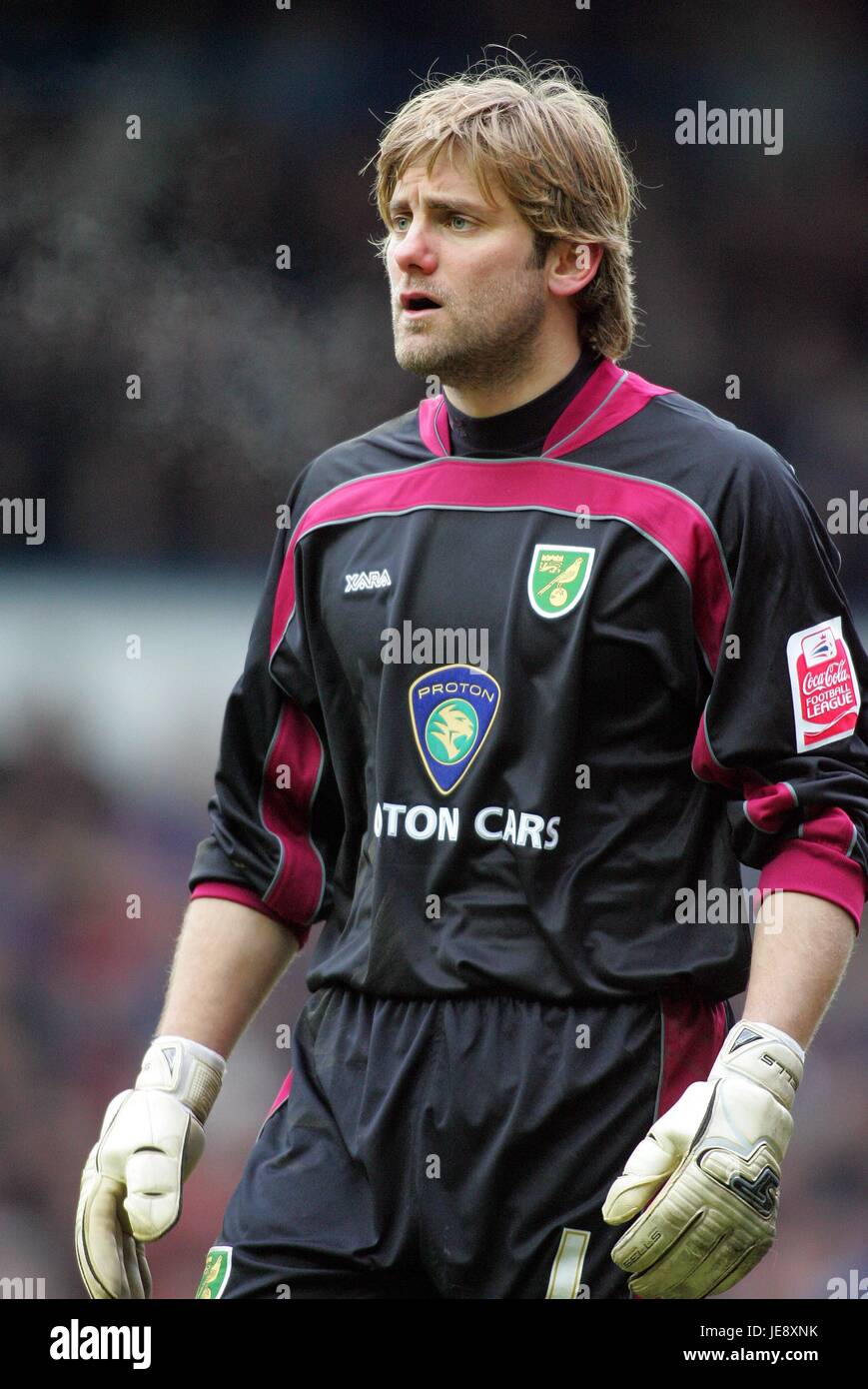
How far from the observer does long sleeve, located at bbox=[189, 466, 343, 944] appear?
247 centimetres

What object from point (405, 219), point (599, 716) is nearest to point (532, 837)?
point (599, 716)

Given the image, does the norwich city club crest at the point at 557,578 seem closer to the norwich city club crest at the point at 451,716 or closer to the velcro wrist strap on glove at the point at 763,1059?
the norwich city club crest at the point at 451,716

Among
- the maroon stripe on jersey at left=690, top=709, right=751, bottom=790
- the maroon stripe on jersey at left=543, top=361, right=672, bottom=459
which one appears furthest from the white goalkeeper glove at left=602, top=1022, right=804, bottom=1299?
the maroon stripe on jersey at left=543, top=361, right=672, bottom=459

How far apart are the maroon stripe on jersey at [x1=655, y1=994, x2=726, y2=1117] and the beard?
762 mm

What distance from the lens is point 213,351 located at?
4852mm

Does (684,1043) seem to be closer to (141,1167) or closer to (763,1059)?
(763,1059)

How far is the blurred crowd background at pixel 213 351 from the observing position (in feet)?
15.3

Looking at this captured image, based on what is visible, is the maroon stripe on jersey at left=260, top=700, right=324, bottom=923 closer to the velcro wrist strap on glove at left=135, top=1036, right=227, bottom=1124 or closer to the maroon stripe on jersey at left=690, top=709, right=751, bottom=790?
the velcro wrist strap on glove at left=135, top=1036, right=227, bottom=1124

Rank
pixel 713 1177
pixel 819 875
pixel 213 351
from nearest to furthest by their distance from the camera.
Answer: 1. pixel 713 1177
2. pixel 819 875
3. pixel 213 351

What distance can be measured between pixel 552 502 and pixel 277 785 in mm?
510

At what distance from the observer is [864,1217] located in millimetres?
4605

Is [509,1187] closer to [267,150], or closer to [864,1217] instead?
[864,1217]

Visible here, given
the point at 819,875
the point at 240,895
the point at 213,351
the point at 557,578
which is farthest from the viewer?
the point at 213,351
